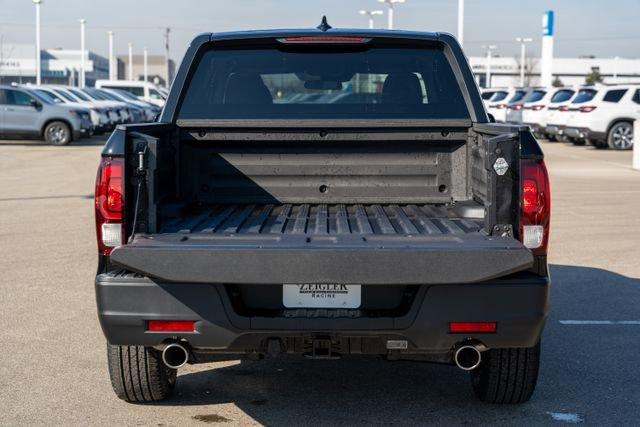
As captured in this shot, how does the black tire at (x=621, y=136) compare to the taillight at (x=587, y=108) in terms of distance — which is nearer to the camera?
the taillight at (x=587, y=108)

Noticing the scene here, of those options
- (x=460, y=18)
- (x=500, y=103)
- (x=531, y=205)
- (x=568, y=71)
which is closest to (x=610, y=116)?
(x=500, y=103)

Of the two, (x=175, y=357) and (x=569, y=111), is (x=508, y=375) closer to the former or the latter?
(x=175, y=357)

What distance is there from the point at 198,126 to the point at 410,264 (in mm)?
1877

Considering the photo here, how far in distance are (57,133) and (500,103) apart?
715 inches

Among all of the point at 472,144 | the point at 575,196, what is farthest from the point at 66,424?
the point at 575,196

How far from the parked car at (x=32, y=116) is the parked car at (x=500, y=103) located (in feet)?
53.4

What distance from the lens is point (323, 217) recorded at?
544cm

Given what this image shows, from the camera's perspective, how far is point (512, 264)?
436cm

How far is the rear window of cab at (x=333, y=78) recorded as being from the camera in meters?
5.89

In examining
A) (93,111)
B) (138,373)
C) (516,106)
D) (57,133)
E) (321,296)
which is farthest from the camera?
(516,106)

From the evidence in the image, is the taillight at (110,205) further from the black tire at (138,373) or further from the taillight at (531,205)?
the taillight at (531,205)

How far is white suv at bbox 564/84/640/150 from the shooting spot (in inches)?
1101

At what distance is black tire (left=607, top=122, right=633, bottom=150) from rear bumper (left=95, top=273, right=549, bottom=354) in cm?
2531

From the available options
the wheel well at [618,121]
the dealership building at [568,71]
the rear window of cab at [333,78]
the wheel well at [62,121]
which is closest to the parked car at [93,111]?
the wheel well at [62,121]
